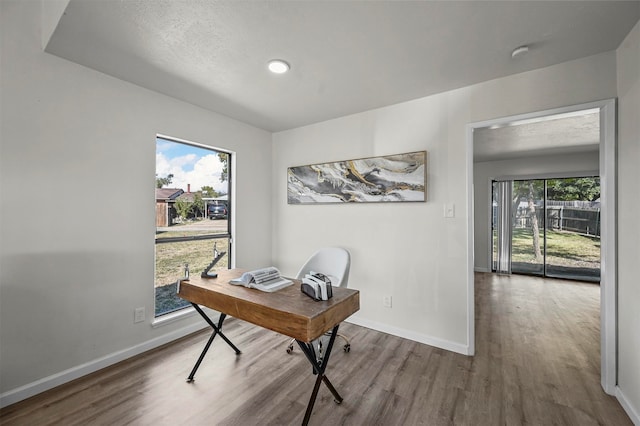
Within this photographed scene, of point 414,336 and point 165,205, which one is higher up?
point 165,205

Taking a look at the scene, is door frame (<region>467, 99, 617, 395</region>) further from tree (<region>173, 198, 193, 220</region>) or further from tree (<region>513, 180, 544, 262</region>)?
tree (<region>513, 180, 544, 262</region>)

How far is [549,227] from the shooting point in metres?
5.46

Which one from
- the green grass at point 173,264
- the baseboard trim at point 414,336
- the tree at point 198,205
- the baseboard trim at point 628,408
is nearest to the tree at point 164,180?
the tree at point 198,205

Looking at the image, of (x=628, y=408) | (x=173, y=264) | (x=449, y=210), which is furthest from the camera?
(x=173, y=264)

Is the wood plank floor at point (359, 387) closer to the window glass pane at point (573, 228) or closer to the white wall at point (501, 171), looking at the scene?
the window glass pane at point (573, 228)

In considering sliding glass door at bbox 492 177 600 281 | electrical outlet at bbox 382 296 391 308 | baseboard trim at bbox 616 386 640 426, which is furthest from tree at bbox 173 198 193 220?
sliding glass door at bbox 492 177 600 281

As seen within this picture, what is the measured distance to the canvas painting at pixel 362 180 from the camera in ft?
8.98

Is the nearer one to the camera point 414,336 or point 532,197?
point 414,336

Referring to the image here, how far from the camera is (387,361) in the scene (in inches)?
92.4

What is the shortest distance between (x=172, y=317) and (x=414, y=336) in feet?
8.04

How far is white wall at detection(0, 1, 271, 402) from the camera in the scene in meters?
1.82

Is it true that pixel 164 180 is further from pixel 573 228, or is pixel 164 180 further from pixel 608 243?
pixel 573 228

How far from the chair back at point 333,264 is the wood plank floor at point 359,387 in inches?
27.5

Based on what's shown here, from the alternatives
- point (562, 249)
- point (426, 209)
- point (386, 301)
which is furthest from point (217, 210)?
point (562, 249)
